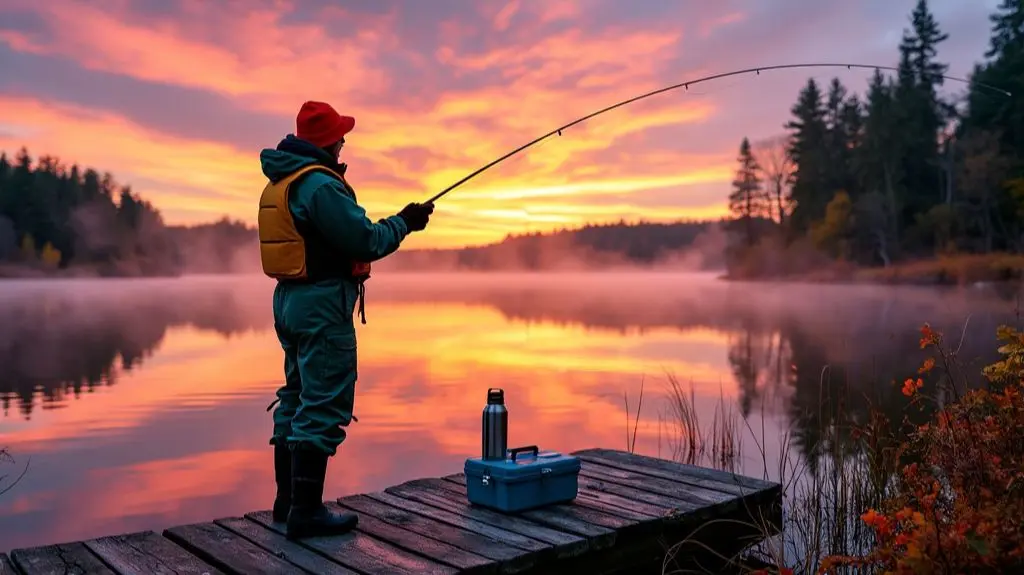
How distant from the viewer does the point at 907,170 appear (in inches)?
2240

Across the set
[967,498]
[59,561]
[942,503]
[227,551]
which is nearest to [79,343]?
[59,561]

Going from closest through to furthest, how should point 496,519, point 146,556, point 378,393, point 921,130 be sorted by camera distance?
point 146,556 → point 496,519 → point 378,393 → point 921,130

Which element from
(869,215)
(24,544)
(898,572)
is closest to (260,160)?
(898,572)

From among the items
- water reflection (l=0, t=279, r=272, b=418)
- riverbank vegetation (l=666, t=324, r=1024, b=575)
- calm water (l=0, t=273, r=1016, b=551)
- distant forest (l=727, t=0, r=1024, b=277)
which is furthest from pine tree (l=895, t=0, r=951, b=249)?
riverbank vegetation (l=666, t=324, r=1024, b=575)

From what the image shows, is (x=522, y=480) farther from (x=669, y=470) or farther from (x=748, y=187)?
(x=748, y=187)

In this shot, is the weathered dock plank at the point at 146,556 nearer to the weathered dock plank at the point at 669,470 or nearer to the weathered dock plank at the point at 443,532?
the weathered dock plank at the point at 443,532

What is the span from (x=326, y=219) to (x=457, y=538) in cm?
170

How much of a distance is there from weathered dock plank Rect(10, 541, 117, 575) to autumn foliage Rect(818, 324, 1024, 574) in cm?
312

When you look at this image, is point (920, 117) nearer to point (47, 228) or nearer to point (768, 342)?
point (768, 342)

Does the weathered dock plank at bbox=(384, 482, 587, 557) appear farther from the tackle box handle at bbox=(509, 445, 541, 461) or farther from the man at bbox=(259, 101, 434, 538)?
the man at bbox=(259, 101, 434, 538)

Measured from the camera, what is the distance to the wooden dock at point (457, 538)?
3.77 metres

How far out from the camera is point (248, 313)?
39.1m

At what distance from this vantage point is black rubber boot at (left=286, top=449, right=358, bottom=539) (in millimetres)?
4023

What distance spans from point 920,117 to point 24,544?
60.0m
